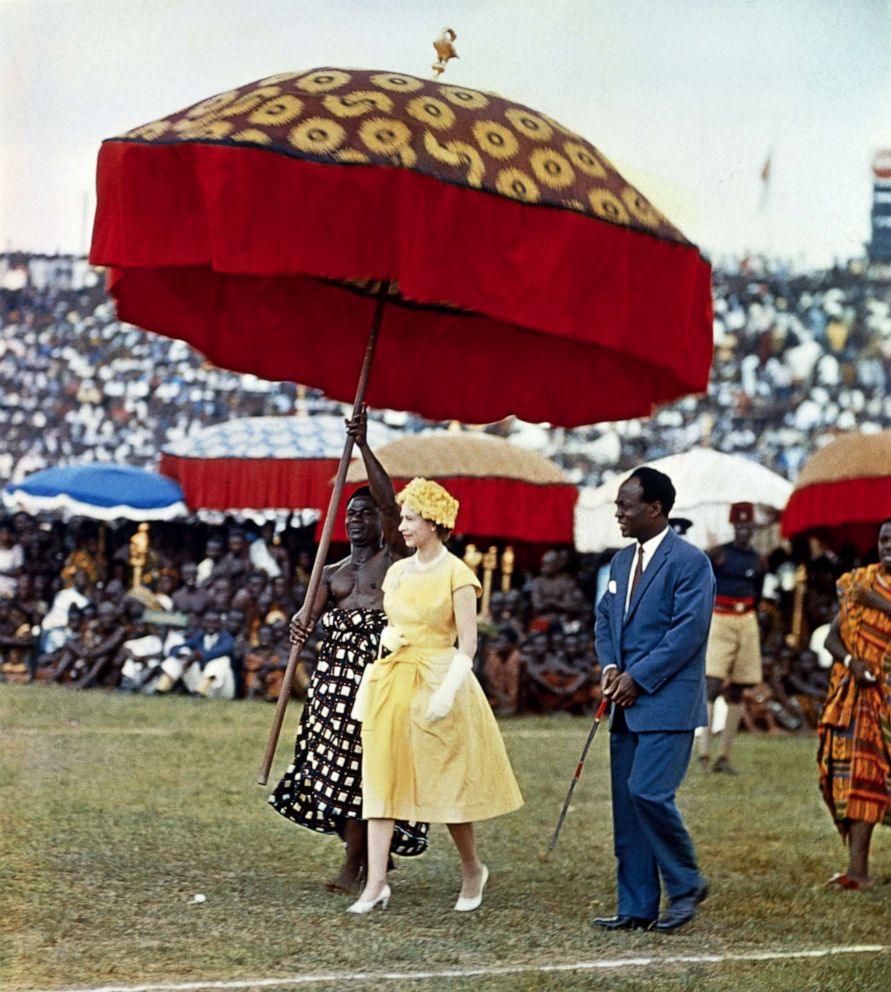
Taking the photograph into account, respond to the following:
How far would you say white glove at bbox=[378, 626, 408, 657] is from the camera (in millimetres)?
6773

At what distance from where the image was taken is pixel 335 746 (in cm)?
712

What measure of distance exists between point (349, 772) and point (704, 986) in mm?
2024

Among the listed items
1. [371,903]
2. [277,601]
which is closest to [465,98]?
[371,903]

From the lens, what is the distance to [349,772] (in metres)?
7.08

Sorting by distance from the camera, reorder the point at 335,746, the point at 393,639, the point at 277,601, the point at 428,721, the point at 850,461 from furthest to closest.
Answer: the point at 277,601 < the point at 850,461 < the point at 335,746 < the point at 393,639 < the point at 428,721

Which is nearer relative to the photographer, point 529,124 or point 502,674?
point 529,124

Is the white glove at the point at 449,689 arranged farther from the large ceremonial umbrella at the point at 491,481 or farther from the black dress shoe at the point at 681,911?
the large ceremonial umbrella at the point at 491,481

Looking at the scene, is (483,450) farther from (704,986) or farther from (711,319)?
(704,986)

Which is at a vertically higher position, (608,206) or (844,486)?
(608,206)

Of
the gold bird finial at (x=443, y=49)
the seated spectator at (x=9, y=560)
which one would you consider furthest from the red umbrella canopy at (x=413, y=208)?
the seated spectator at (x=9, y=560)

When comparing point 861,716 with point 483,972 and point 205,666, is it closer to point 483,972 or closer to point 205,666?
point 483,972

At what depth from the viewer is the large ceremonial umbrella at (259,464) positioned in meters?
16.2

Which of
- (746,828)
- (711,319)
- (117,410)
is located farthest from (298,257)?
(117,410)

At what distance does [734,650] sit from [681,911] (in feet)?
19.4
